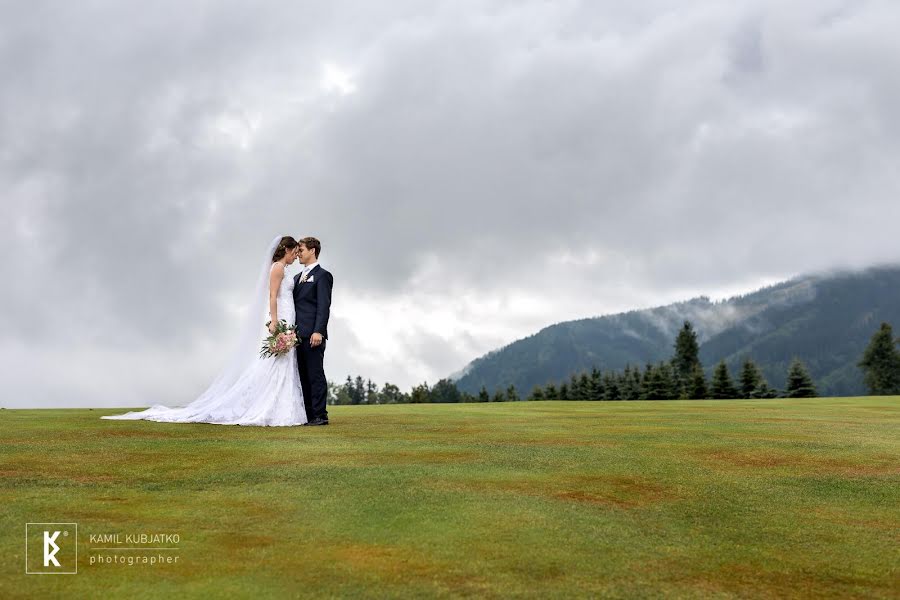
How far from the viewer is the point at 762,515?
920 centimetres

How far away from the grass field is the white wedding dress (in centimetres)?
386

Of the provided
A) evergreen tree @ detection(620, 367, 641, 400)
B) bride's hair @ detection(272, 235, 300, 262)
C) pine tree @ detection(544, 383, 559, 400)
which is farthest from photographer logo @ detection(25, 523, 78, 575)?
pine tree @ detection(544, 383, 559, 400)

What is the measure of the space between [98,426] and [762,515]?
1509 cm

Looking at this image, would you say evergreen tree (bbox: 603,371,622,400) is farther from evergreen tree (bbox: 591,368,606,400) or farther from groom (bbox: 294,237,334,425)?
groom (bbox: 294,237,334,425)

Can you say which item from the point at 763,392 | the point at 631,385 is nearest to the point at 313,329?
the point at 763,392

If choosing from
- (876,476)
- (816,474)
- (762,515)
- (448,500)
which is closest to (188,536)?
(448,500)

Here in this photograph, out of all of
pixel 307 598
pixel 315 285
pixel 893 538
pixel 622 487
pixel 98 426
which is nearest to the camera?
pixel 307 598

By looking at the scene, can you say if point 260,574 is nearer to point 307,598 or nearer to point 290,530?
point 307,598

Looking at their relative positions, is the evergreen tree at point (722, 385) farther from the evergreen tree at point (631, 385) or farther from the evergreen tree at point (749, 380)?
the evergreen tree at point (631, 385)

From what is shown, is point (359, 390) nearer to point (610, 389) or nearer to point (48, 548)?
point (610, 389)

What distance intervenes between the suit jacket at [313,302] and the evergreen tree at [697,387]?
298 ft

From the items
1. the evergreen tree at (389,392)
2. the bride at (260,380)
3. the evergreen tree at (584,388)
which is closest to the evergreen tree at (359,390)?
the evergreen tree at (389,392)

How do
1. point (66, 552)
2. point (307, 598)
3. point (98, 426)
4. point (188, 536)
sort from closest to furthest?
point (307, 598), point (66, 552), point (188, 536), point (98, 426)

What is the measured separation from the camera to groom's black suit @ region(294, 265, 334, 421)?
19.7 meters
